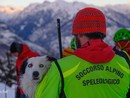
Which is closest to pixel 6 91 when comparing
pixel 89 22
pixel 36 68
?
pixel 36 68

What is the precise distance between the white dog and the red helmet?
17.0 inches

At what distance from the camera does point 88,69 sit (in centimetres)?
190

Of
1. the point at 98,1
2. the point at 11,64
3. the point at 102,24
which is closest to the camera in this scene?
the point at 102,24

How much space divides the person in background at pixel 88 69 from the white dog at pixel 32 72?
1.17 feet

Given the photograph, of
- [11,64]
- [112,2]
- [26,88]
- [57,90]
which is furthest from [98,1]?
[57,90]

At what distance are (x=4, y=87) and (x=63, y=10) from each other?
1873 millimetres

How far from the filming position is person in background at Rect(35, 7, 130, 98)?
6.14 ft

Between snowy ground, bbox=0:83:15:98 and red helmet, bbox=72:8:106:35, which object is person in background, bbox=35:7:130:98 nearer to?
red helmet, bbox=72:8:106:35

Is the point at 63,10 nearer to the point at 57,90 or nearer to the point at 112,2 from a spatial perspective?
the point at 112,2

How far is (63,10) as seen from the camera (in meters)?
8.34

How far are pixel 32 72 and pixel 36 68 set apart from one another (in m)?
0.04

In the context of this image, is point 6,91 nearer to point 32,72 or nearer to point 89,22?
point 32,72

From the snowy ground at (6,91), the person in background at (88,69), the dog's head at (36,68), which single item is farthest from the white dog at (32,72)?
the snowy ground at (6,91)

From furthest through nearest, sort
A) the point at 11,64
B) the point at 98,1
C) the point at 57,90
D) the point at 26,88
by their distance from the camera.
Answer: the point at 98,1 → the point at 11,64 → the point at 26,88 → the point at 57,90
